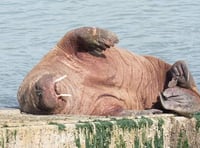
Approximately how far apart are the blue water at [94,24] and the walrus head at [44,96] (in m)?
2.71

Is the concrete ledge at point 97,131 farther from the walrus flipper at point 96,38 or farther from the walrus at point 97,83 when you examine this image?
the walrus flipper at point 96,38

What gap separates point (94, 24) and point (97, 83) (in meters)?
6.15

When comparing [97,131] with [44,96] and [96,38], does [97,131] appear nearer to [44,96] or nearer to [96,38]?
[44,96]

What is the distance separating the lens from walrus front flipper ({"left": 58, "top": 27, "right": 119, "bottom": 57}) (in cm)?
798

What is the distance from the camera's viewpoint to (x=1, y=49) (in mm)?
13078

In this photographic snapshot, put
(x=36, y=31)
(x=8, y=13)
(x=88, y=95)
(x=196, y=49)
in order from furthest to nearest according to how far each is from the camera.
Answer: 1. (x=8, y=13)
2. (x=36, y=31)
3. (x=196, y=49)
4. (x=88, y=95)

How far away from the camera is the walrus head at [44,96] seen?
7410 millimetres

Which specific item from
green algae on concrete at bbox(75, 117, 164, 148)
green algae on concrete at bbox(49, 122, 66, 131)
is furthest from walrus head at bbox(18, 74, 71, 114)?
green algae on concrete at bbox(49, 122, 66, 131)

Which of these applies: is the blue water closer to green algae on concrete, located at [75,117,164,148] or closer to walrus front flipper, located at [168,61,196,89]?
walrus front flipper, located at [168,61,196,89]

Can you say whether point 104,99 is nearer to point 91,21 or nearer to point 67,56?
point 67,56

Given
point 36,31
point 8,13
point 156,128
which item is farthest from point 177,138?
point 8,13

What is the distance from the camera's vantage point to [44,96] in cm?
740

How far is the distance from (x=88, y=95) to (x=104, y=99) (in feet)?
0.51

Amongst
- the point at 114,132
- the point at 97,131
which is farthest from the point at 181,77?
the point at 97,131
